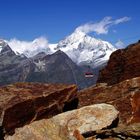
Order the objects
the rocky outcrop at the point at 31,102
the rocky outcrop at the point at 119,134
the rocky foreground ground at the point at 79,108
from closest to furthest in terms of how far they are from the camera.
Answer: the rocky outcrop at the point at 119,134 → the rocky foreground ground at the point at 79,108 → the rocky outcrop at the point at 31,102

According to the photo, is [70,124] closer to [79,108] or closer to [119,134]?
[79,108]

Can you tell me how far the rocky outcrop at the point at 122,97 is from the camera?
95.8ft

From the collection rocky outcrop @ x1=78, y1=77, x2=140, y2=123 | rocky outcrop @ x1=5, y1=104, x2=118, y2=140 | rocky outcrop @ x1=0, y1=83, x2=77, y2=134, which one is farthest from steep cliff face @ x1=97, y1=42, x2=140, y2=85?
rocky outcrop @ x1=5, y1=104, x2=118, y2=140

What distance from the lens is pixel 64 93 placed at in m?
33.0

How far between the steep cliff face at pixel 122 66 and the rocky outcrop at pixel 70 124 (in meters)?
7.94

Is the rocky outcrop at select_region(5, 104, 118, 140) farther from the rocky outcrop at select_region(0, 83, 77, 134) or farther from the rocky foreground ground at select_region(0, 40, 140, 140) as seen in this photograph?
the rocky outcrop at select_region(0, 83, 77, 134)

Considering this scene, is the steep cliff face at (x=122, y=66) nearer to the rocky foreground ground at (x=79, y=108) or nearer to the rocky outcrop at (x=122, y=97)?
the rocky foreground ground at (x=79, y=108)

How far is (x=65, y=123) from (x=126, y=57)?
457 inches

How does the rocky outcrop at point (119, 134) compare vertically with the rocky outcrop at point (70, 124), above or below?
below

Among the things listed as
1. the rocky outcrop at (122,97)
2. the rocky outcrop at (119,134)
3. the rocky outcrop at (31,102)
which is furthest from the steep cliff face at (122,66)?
the rocky outcrop at (119,134)

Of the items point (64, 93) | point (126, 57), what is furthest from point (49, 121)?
point (126, 57)

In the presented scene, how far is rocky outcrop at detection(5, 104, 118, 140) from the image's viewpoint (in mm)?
25859

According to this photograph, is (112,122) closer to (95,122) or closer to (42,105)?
(95,122)

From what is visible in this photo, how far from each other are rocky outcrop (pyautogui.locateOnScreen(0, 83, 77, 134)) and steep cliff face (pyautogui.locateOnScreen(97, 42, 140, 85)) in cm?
522
